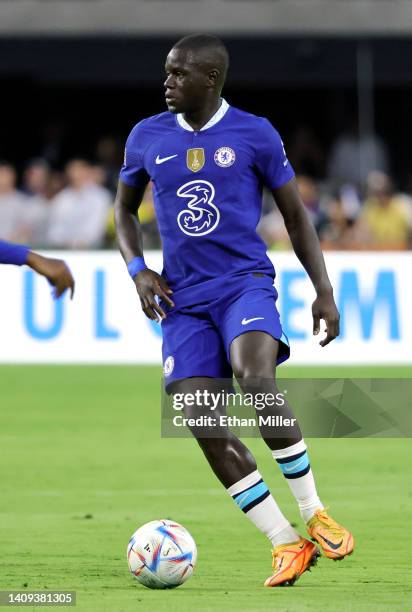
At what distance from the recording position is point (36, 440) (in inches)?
503

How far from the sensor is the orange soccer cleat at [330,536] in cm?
719

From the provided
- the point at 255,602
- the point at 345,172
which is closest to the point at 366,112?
the point at 345,172

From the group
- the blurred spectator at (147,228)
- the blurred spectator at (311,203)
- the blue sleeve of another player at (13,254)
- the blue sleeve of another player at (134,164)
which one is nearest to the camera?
the blue sleeve of another player at (13,254)

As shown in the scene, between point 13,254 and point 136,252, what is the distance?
978 mm

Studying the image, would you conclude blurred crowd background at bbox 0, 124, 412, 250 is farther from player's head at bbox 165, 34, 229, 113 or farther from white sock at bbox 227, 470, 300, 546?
white sock at bbox 227, 470, 300, 546

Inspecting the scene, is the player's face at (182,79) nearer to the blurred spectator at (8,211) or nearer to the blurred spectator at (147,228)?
the blurred spectator at (147,228)

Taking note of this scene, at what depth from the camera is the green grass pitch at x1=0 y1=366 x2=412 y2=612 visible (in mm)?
7059

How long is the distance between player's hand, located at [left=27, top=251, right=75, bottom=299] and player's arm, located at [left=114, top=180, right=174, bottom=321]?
2.27ft

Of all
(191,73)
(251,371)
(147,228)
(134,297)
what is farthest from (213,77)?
(147,228)

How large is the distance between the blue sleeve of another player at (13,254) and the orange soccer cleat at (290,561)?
1747mm

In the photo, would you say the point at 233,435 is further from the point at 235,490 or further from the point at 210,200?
the point at 210,200

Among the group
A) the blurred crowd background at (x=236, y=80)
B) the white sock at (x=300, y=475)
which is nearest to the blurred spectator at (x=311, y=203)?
Answer: the blurred crowd background at (x=236, y=80)

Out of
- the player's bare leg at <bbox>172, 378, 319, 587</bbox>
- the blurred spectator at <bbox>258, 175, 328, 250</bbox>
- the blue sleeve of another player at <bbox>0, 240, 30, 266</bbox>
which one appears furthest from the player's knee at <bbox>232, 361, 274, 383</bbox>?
the blurred spectator at <bbox>258, 175, 328, 250</bbox>

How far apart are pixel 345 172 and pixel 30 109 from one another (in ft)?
19.6
